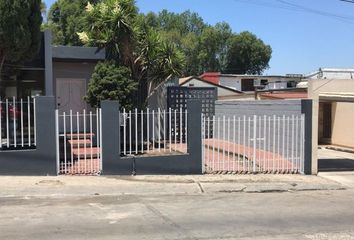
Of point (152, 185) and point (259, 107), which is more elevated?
point (259, 107)

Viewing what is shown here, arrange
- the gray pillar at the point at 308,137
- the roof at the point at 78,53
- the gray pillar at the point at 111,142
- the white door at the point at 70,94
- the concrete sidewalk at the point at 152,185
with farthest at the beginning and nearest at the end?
the white door at the point at 70,94
the roof at the point at 78,53
the gray pillar at the point at 308,137
the gray pillar at the point at 111,142
the concrete sidewalk at the point at 152,185

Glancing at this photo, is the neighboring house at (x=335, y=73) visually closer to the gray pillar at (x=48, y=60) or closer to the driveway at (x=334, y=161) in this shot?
the driveway at (x=334, y=161)

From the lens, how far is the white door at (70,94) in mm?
19688

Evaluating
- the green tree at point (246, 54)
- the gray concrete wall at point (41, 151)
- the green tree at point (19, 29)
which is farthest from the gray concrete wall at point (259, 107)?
the green tree at point (246, 54)

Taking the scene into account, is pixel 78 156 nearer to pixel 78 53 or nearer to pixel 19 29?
pixel 19 29

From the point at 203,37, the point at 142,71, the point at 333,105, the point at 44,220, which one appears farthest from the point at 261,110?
the point at 203,37

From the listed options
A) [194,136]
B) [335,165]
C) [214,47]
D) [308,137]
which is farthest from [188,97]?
[214,47]

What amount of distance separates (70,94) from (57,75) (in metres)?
0.89

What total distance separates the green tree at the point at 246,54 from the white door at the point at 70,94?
51.1 m

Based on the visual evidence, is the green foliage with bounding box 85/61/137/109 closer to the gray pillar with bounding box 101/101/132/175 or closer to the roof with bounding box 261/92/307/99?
the gray pillar with bounding box 101/101/132/175

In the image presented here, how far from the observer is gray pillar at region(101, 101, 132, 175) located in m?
Answer: 13.3

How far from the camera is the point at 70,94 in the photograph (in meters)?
19.9

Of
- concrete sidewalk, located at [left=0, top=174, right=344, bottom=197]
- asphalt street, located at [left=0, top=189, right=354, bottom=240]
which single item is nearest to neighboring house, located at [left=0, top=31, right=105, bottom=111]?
concrete sidewalk, located at [left=0, top=174, right=344, bottom=197]

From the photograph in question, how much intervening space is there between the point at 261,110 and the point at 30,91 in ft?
27.1
